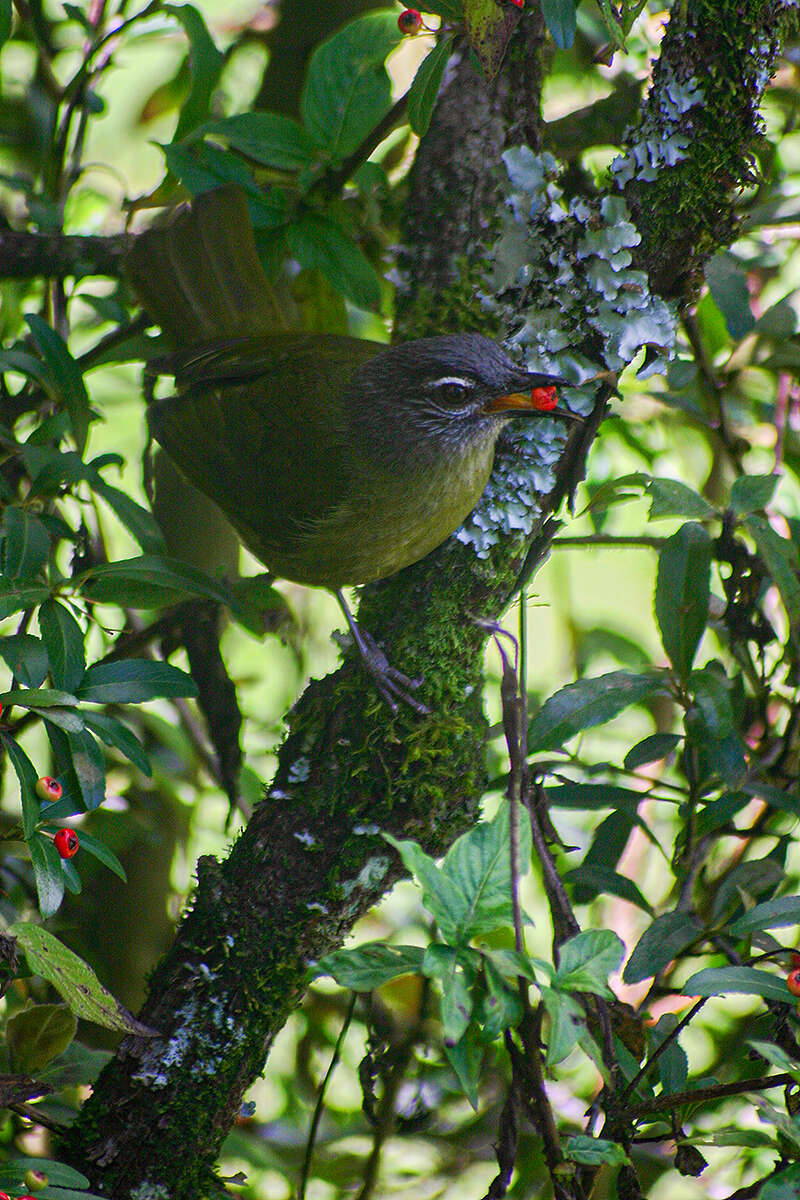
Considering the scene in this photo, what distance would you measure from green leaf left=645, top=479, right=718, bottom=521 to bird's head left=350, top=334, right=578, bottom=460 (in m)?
0.21

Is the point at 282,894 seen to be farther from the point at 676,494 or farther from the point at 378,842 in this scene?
the point at 676,494

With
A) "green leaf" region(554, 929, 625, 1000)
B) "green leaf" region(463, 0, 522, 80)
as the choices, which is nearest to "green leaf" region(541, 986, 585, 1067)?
"green leaf" region(554, 929, 625, 1000)

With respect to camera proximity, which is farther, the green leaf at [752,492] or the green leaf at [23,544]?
the green leaf at [752,492]

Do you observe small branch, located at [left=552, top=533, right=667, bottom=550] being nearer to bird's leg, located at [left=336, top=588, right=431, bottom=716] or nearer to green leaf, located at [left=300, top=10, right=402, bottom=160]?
bird's leg, located at [left=336, top=588, right=431, bottom=716]

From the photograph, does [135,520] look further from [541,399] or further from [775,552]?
[775,552]

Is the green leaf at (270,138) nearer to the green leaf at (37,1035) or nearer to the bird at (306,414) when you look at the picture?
the bird at (306,414)

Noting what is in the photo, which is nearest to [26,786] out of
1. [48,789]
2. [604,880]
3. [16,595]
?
[48,789]

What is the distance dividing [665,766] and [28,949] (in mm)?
1993

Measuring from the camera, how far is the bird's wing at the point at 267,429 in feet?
8.39

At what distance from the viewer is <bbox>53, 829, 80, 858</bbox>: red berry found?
1.67m

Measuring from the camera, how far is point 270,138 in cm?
233

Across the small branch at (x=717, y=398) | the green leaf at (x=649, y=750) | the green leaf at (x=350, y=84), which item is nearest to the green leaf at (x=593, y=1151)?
the green leaf at (x=649, y=750)

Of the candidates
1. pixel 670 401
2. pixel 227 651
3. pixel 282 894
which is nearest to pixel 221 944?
pixel 282 894

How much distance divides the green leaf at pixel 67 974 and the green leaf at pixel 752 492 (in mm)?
1398
